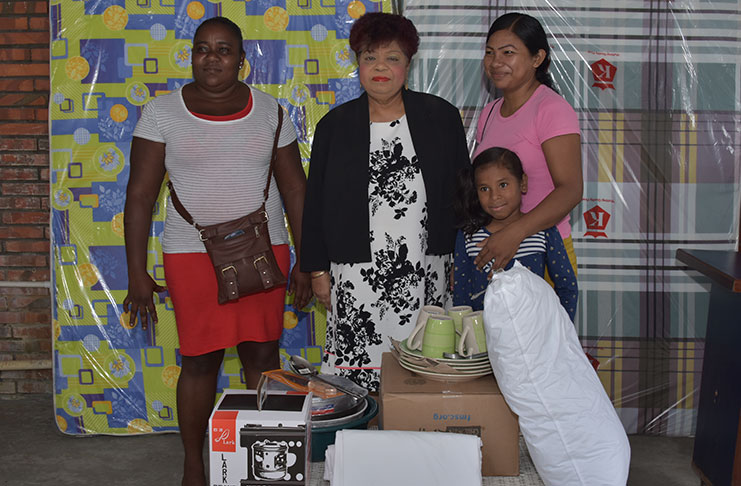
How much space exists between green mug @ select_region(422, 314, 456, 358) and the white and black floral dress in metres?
0.78

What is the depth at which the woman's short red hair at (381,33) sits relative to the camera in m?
2.32

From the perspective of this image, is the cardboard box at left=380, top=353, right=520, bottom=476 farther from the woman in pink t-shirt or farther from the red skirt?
the red skirt

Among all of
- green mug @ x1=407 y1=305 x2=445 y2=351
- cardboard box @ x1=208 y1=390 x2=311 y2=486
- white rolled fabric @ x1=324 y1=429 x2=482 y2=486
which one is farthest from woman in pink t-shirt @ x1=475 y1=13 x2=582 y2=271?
cardboard box @ x1=208 y1=390 x2=311 y2=486

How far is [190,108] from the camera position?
7.89 feet

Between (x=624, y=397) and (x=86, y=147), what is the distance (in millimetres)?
2605

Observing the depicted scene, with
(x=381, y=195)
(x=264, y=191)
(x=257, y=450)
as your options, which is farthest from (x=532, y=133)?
(x=257, y=450)

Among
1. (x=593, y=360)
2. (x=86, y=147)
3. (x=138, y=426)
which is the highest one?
(x=86, y=147)

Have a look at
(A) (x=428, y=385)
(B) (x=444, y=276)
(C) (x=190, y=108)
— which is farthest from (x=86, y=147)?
(A) (x=428, y=385)

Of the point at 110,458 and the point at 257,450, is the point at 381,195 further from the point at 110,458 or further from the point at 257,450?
the point at 110,458

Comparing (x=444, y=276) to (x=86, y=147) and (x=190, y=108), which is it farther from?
(x=86, y=147)

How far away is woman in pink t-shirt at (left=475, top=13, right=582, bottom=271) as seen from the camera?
2.18 m

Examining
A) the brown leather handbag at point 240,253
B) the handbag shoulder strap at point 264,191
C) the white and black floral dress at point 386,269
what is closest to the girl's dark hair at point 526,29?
the white and black floral dress at point 386,269

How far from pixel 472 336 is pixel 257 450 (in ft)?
1.77

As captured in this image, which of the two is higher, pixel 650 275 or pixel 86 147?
pixel 86 147
